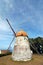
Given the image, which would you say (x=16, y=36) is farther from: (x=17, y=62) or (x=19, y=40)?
(x=17, y=62)

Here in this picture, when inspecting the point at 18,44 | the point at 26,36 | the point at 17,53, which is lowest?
the point at 17,53

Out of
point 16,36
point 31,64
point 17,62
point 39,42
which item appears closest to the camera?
point 31,64

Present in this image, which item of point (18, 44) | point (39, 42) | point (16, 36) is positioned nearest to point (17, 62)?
point (18, 44)

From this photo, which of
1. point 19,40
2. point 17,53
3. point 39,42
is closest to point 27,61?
point 17,53

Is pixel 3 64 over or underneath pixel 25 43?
underneath

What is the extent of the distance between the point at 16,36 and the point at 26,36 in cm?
280

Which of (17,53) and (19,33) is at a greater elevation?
(19,33)

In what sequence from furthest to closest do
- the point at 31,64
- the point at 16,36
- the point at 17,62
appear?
the point at 16,36 → the point at 17,62 → the point at 31,64

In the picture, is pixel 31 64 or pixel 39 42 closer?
pixel 31 64

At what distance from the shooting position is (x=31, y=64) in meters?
32.6

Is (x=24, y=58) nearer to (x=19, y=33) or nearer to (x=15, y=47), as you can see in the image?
(x=15, y=47)

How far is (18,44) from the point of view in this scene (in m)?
35.4

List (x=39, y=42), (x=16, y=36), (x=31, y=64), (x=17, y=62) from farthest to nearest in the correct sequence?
(x=39, y=42)
(x=16, y=36)
(x=17, y=62)
(x=31, y=64)

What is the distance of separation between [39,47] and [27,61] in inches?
1048
